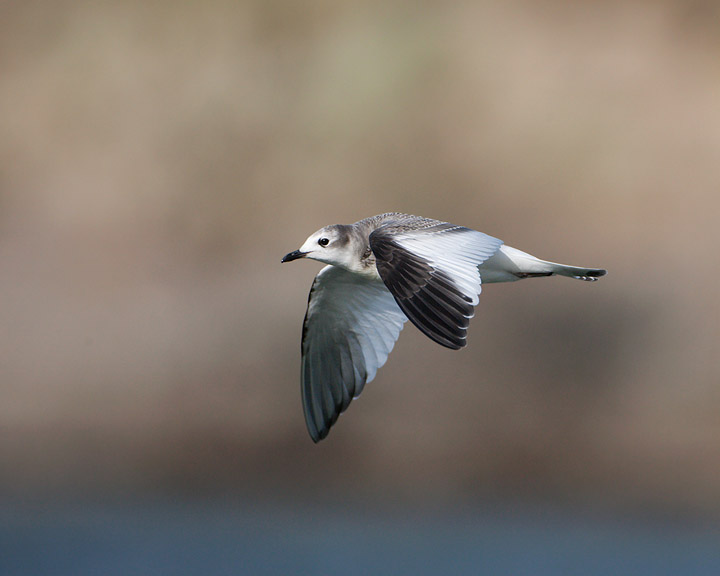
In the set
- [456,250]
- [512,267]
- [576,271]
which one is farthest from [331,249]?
[576,271]

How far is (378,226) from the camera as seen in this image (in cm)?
381

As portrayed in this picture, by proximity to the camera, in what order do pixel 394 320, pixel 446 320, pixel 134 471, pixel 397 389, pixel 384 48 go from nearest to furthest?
pixel 446 320 < pixel 394 320 < pixel 397 389 < pixel 134 471 < pixel 384 48

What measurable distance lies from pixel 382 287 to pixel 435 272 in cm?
89

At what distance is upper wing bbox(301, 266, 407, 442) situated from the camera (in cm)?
400

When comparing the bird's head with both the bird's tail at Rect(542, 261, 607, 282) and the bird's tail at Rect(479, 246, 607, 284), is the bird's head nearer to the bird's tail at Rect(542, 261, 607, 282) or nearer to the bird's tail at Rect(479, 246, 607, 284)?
the bird's tail at Rect(479, 246, 607, 284)

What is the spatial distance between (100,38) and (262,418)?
4.04 meters

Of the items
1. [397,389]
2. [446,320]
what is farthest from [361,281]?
[397,389]

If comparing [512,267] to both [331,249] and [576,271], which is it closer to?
[576,271]

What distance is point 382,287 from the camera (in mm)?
4062

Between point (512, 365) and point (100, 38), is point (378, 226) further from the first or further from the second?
point (100, 38)

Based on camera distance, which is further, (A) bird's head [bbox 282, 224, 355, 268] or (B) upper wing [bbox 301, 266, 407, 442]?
(B) upper wing [bbox 301, 266, 407, 442]

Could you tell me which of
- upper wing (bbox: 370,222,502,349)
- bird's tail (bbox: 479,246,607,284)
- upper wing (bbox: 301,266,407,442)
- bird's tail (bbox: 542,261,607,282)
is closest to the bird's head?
upper wing (bbox: 370,222,502,349)

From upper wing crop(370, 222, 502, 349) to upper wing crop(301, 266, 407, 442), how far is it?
501 millimetres

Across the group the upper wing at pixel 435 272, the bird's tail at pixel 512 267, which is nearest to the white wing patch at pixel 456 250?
the upper wing at pixel 435 272
